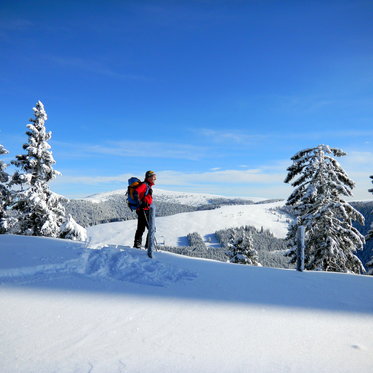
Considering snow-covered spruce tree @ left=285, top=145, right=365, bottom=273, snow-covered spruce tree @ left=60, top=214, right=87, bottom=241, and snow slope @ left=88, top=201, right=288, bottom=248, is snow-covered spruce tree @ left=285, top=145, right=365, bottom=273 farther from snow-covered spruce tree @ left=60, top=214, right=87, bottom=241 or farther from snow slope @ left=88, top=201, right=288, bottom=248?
snow slope @ left=88, top=201, right=288, bottom=248

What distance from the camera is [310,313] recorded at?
13.8 feet

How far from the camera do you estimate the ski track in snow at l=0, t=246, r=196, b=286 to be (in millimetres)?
5031

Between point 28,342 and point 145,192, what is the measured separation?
5.87m

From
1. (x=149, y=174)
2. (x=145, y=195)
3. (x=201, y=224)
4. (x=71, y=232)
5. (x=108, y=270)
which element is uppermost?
(x=149, y=174)

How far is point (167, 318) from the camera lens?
367cm

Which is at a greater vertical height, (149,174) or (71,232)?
(149,174)

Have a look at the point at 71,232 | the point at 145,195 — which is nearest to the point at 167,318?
the point at 145,195

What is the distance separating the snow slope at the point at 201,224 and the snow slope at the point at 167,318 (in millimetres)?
Result: 110990

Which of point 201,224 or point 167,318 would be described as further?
point 201,224

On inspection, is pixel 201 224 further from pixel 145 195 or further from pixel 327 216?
pixel 145 195

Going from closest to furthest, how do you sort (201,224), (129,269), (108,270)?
(108,270) → (129,269) → (201,224)

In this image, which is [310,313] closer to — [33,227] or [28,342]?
[28,342]

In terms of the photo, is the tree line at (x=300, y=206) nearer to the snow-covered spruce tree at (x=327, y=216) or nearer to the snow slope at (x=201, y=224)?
the snow-covered spruce tree at (x=327, y=216)

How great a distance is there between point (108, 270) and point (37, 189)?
17073 millimetres
